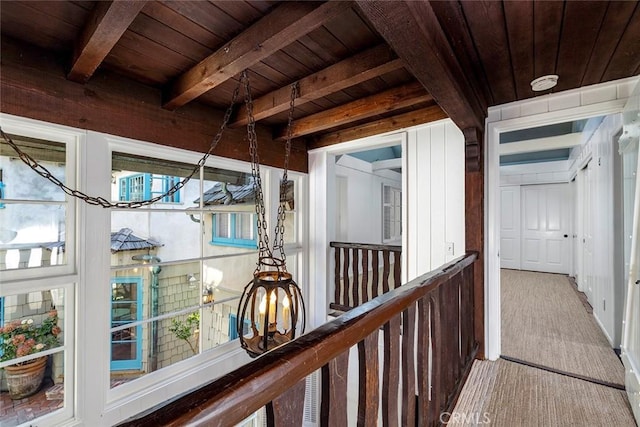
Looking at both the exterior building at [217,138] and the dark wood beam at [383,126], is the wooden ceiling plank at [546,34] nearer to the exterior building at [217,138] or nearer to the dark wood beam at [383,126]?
the exterior building at [217,138]

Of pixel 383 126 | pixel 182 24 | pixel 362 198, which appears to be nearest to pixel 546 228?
pixel 362 198

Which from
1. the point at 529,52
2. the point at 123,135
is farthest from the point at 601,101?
the point at 123,135

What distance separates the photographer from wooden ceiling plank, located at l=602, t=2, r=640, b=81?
4.86 feet

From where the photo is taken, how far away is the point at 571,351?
2693mm

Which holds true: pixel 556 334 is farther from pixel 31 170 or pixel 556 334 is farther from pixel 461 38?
pixel 31 170

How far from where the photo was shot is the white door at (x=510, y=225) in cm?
684

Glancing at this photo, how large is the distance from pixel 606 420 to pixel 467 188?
1.68 metres

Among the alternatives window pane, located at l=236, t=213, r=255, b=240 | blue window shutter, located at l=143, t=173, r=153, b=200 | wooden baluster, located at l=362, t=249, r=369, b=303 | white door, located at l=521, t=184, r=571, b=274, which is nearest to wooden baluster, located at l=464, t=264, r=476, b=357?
wooden baluster, located at l=362, t=249, r=369, b=303

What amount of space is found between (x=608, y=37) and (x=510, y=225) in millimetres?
6196

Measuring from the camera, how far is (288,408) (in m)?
0.67

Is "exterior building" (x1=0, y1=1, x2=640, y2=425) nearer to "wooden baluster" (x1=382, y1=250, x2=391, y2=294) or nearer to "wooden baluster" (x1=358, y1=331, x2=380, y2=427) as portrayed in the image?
"wooden baluster" (x1=382, y1=250, x2=391, y2=294)

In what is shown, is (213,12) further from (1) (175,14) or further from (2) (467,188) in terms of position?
(2) (467,188)

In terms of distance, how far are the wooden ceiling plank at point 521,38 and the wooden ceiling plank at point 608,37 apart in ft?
0.98

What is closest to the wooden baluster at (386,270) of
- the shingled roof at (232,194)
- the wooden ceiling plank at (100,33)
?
the shingled roof at (232,194)
